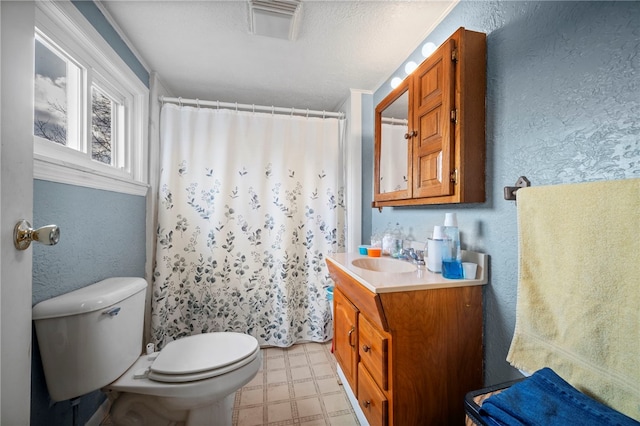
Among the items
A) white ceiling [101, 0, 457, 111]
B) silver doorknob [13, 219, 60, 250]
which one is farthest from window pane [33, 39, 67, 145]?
silver doorknob [13, 219, 60, 250]

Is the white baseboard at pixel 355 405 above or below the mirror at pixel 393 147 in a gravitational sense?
below

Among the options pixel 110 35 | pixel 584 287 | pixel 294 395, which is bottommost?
pixel 294 395

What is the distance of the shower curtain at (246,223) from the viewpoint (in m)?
1.79

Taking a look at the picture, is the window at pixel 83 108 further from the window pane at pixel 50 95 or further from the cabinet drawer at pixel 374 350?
the cabinet drawer at pixel 374 350

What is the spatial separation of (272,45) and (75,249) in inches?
56.3

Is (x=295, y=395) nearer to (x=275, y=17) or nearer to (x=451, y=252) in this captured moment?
(x=451, y=252)

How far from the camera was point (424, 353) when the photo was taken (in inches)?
36.0

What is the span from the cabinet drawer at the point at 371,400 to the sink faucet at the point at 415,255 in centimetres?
57

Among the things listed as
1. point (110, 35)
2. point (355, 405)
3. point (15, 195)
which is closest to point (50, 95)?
point (110, 35)

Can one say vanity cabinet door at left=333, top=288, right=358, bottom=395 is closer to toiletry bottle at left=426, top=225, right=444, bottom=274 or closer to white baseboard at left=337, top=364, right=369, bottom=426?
white baseboard at left=337, top=364, right=369, bottom=426

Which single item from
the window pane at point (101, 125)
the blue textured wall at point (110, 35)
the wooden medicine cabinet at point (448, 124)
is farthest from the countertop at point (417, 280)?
the blue textured wall at point (110, 35)

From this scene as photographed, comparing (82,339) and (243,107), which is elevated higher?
(243,107)

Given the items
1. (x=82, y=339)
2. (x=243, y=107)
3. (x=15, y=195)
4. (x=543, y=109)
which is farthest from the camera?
(x=243, y=107)

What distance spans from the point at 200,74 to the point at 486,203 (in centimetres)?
194
